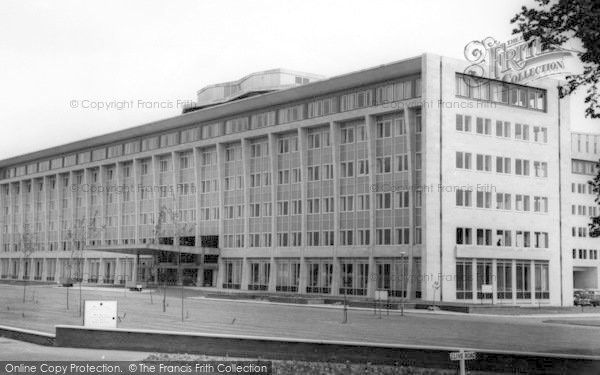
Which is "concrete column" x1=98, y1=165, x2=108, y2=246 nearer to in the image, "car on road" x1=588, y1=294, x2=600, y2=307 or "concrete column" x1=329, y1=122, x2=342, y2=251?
"concrete column" x1=329, y1=122, x2=342, y2=251

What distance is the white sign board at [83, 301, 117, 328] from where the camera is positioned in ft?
85.1

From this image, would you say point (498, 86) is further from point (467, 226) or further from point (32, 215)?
point (32, 215)

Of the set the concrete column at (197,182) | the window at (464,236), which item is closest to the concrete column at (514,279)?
the window at (464,236)

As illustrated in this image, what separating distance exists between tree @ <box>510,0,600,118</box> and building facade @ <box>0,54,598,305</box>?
37.9 metres

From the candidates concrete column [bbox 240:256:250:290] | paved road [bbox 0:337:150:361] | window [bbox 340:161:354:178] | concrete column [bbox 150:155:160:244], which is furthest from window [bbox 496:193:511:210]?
paved road [bbox 0:337:150:361]

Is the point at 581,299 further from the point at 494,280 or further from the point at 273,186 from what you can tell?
the point at 273,186

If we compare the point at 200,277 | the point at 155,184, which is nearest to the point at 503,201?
the point at 200,277

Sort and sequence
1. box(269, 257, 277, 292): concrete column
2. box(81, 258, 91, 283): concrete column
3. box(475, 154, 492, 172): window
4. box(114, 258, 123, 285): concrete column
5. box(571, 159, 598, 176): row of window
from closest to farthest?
1. box(475, 154, 492, 172): window
2. box(269, 257, 277, 292): concrete column
3. box(114, 258, 123, 285): concrete column
4. box(81, 258, 91, 283): concrete column
5. box(571, 159, 598, 176): row of window

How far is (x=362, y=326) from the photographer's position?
38.9 m

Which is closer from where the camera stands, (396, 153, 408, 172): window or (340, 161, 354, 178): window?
(396, 153, 408, 172): window

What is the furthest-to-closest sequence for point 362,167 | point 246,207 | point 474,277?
point 246,207, point 362,167, point 474,277

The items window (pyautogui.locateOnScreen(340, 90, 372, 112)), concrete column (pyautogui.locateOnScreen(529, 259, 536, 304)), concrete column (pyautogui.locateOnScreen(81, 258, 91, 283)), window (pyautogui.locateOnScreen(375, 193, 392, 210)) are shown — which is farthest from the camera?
concrete column (pyautogui.locateOnScreen(81, 258, 91, 283))

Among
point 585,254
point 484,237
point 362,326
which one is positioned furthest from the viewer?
point 585,254

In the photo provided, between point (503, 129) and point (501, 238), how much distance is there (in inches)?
373
